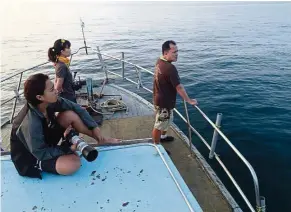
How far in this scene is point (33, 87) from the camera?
327 centimetres

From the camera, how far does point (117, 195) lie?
291cm

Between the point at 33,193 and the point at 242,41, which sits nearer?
the point at 33,193

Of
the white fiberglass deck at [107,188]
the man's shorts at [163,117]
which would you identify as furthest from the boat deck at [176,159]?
the man's shorts at [163,117]

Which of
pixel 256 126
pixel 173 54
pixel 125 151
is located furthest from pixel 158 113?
pixel 256 126

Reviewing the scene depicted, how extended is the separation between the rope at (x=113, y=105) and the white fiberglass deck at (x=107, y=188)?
3.86 m

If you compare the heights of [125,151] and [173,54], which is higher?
[173,54]

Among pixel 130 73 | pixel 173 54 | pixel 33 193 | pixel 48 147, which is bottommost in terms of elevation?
pixel 130 73

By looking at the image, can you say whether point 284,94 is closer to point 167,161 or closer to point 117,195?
point 167,161

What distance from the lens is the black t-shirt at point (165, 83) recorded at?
4.54 m

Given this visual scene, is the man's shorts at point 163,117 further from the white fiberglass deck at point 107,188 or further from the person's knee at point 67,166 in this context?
the person's knee at point 67,166

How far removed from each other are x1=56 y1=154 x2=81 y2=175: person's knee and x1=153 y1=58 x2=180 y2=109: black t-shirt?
2.07 m

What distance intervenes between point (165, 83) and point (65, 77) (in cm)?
203

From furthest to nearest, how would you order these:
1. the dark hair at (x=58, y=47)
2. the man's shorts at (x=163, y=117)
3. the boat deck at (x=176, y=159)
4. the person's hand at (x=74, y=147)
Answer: the dark hair at (x=58, y=47) < the man's shorts at (x=163, y=117) < the boat deck at (x=176, y=159) < the person's hand at (x=74, y=147)

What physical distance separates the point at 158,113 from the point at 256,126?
500 centimetres
